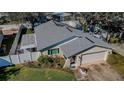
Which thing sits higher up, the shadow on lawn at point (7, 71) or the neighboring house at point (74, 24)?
the neighboring house at point (74, 24)

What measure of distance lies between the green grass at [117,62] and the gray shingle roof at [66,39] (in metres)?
1.15

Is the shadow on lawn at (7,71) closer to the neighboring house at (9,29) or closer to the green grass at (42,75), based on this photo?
the green grass at (42,75)

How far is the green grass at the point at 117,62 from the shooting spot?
1607 cm

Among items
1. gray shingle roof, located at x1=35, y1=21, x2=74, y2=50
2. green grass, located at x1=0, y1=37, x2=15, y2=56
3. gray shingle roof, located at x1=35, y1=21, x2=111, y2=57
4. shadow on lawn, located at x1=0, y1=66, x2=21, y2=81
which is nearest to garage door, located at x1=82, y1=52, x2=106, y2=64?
gray shingle roof, located at x1=35, y1=21, x2=111, y2=57

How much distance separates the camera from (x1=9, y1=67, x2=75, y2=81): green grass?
1504 cm

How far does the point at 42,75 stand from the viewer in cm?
1534

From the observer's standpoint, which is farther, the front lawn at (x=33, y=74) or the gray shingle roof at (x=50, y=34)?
the gray shingle roof at (x=50, y=34)

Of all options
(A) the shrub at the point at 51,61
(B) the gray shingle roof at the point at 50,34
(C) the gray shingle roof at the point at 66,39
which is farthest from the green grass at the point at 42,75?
(B) the gray shingle roof at the point at 50,34

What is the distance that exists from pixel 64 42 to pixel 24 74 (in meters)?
4.75

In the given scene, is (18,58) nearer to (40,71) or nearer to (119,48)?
(40,71)

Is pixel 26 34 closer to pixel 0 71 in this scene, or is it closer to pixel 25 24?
pixel 25 24

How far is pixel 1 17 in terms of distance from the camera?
774 inches
